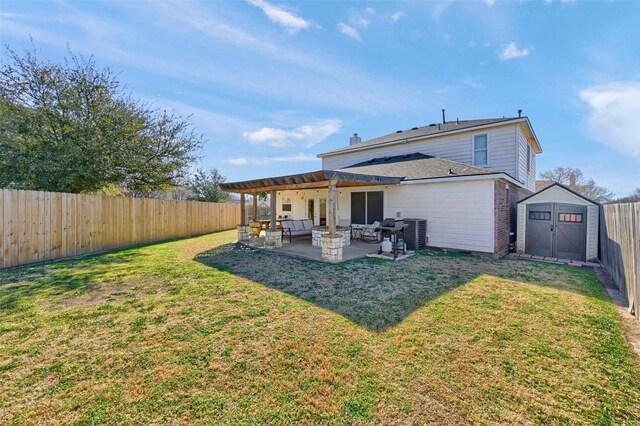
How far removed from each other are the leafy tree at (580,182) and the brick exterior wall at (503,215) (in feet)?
87.7

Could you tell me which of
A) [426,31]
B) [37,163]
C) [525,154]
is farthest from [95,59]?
[525,154]

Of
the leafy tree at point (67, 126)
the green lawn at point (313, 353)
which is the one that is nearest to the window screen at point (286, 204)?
the leafy tree at point (67, 126)

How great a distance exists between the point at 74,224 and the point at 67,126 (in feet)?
15.9

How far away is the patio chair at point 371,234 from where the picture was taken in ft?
37.7

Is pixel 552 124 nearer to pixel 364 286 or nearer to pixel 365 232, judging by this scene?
pixel 365 232

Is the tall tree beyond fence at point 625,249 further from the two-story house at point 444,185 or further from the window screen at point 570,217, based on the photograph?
the two-story house at point 444,185

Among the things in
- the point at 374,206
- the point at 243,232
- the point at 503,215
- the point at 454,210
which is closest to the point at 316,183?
the point at 374,206

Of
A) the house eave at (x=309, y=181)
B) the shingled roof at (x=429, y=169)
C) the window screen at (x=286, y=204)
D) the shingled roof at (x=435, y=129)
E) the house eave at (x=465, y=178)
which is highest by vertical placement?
the shingled roof at (x=435, y=129)

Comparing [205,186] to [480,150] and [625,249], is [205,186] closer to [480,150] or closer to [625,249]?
[480,150]

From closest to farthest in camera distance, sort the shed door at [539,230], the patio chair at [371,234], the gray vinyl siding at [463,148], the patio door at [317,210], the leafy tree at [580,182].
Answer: the shed door at [539,230] → the gray vinyl siding at [463,148] → the patio chair at [371,234] → the patio door at [317,210] → the leafy tree at [580,182]

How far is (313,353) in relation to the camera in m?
3.04

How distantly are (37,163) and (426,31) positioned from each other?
16.2 m

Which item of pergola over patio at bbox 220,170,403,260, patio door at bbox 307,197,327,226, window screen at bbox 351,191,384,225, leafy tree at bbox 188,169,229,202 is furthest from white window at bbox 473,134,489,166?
leafy tree at bbox 188,169,229,202

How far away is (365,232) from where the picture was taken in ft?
39.6
